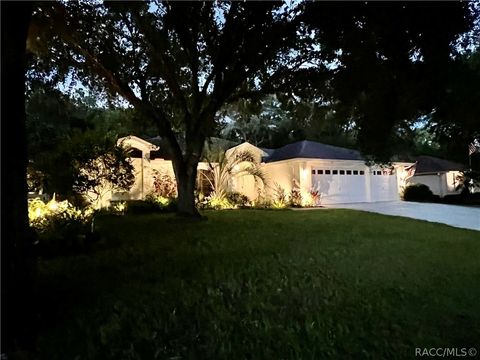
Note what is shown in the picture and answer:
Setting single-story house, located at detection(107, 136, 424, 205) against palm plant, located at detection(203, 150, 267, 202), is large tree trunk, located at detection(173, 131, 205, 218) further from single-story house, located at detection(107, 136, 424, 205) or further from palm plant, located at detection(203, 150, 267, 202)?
single-story house, located at detection(107, 136, 424, 205)

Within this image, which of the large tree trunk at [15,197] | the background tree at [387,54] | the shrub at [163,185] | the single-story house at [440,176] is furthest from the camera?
the single-story house at [440,176]

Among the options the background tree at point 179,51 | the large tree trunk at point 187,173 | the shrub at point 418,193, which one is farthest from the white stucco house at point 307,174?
the large tree trunk at point 187,173

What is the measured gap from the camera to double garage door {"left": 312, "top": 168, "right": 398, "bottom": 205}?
1970 centimetres

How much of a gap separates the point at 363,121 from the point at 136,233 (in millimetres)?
5925

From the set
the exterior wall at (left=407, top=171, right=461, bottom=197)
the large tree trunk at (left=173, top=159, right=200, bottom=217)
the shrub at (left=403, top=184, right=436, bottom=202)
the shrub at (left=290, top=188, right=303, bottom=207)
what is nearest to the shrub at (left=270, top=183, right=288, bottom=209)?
the shrub at (left=290, top=188, right=303, bottom=207)

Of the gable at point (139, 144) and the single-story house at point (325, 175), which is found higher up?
the gable at point (139, 144)

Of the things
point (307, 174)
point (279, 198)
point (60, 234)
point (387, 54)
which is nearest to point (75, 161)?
point (60, 234)

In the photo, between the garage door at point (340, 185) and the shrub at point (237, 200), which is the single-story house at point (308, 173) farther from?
the shrub at point (237, 200)

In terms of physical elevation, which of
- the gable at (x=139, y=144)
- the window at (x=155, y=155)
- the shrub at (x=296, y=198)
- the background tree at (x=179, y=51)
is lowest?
the shrub at (x=296, y=198)

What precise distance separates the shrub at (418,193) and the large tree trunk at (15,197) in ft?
76.1

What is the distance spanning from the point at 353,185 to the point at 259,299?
17334mm

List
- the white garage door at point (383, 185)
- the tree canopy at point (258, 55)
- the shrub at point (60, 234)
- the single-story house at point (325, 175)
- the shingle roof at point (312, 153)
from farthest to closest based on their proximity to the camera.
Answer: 1. the white garage door at point (383, 185)
2. the shingle roof at point (312, 153)
3. the single-story house at point (325, 175)
4. the tree canopy at point (258, 55)
5. the shrub at point (60, 234)

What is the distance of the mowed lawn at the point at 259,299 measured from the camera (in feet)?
10.5

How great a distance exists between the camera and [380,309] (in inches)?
161
